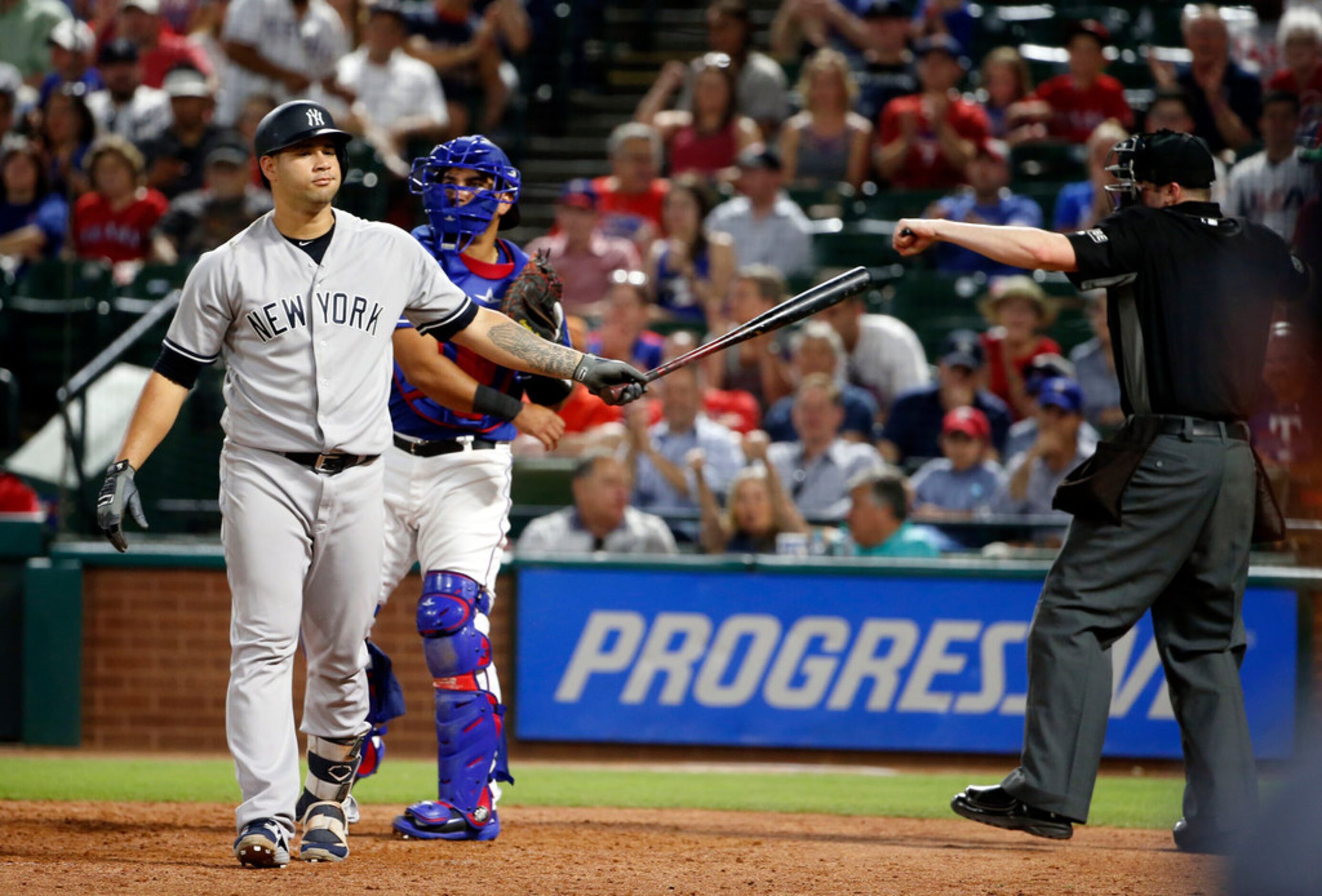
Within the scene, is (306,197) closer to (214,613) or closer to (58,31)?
(214,613)

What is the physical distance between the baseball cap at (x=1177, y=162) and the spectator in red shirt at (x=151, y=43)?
9.75 meters

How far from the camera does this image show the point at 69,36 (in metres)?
13.7

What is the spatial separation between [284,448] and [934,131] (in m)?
7.56

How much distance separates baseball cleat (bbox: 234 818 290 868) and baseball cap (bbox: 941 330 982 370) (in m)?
5.43

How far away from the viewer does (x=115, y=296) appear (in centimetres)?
947

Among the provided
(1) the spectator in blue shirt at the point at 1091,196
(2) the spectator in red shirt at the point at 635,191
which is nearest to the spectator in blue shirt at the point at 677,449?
(2) the spectator in red shirt at the point at 635,191

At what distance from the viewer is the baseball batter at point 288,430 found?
461 centimetres

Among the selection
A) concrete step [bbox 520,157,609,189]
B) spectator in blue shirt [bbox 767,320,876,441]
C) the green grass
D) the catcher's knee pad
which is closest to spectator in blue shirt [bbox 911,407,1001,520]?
spectator in blue shirt [bbox 767,320,876,441]

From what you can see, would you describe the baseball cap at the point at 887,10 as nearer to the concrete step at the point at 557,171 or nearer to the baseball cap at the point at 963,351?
the concrete step at the point at 557,171

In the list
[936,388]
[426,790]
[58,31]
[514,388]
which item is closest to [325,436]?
[514,388]

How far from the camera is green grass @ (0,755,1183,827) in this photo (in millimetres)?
6562

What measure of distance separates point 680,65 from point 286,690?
29.5 ft

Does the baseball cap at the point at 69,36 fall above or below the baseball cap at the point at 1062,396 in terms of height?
above

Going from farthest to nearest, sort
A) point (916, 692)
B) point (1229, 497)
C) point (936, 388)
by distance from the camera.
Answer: point (936, 388)
point (916, 692)
point (1229, 497)
